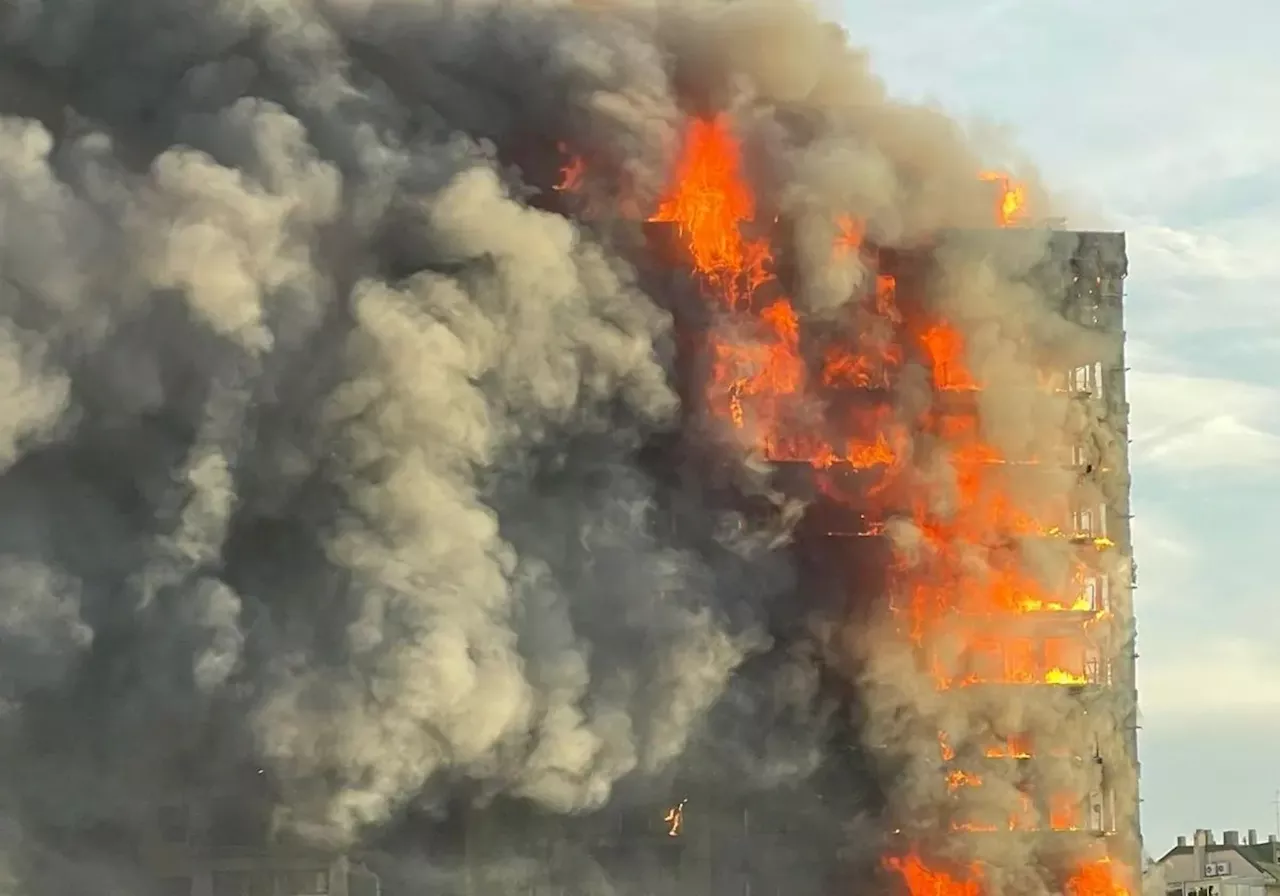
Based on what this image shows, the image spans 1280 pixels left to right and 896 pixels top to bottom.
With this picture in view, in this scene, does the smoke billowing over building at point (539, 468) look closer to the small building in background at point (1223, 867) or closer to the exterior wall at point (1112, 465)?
the exterior wall at point (1112, 465)

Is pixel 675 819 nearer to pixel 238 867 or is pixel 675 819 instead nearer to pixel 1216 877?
pixel 238 867

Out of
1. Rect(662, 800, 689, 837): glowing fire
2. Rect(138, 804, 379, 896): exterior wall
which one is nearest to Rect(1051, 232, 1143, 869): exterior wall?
Rect(662, 800, 689, 837): glowing fire

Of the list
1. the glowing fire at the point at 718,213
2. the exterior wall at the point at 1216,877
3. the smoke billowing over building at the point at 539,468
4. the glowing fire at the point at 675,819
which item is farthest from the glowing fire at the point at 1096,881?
the exterior wall at the point at 1216,877

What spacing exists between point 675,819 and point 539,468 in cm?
886

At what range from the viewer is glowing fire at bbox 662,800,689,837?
41.9m

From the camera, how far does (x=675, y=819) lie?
1652 inches

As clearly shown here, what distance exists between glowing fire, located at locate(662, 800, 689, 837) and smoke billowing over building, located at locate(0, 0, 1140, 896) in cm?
14

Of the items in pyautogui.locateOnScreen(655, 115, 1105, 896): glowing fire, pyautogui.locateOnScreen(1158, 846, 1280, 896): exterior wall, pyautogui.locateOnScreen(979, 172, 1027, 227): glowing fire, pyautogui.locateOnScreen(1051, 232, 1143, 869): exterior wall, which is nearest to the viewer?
pyautogui.locateOnScreen(655, 115, 1105, 896): glowing fire

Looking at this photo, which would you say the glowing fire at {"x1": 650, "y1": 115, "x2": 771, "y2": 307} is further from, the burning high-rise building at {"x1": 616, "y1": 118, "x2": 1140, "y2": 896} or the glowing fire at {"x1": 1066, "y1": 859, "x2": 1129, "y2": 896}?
the glowing fire at {"x1": 1066, "y1": 859, "x2": 1129, "y2": 896}

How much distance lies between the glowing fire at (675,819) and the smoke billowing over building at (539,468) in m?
0.14

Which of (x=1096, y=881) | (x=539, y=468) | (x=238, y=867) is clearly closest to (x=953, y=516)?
(x=1096, y=881)

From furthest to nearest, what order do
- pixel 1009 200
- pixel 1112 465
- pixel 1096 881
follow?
pixel 1009 200 < pixel 1112 465 < pixel 1096 881

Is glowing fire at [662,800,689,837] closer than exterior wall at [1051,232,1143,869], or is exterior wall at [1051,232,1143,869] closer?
glowing fire at [662,800,689,837]

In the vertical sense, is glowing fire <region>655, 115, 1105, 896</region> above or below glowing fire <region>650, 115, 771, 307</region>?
below
